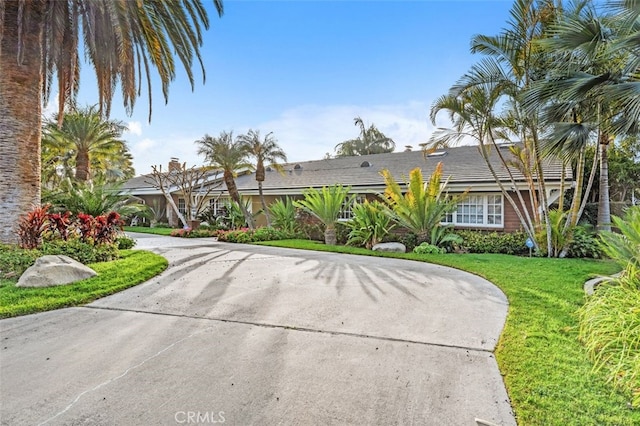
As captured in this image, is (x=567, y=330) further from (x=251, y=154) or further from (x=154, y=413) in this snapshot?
(x=251, y=154)

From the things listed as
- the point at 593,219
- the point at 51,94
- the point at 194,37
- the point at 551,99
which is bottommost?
Result: the point at 593,219

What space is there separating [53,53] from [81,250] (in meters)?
4.95

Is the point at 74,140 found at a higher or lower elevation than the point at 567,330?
higher

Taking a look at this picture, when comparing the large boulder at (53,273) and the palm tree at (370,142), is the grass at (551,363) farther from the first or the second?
the palm tree at (370,142)

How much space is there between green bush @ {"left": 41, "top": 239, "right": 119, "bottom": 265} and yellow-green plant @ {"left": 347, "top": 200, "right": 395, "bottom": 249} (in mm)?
7921

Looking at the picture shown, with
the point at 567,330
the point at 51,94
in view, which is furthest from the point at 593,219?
the point at 51,94

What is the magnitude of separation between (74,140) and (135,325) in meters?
20.4

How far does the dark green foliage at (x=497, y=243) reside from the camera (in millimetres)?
11516

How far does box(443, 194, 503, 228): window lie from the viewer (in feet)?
44.2

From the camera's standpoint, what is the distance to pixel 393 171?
17.5 m

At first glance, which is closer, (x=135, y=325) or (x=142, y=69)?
(x=135, y=325)

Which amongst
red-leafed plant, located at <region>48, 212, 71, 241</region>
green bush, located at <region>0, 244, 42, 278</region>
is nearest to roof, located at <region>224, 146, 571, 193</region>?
red-leafed plant, located at <region>48, 212, 71, 241</region>

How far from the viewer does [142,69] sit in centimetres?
1062

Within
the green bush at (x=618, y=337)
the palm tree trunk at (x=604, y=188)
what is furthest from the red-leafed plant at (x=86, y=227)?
the palm tree trunk at (x=604, y=188)
